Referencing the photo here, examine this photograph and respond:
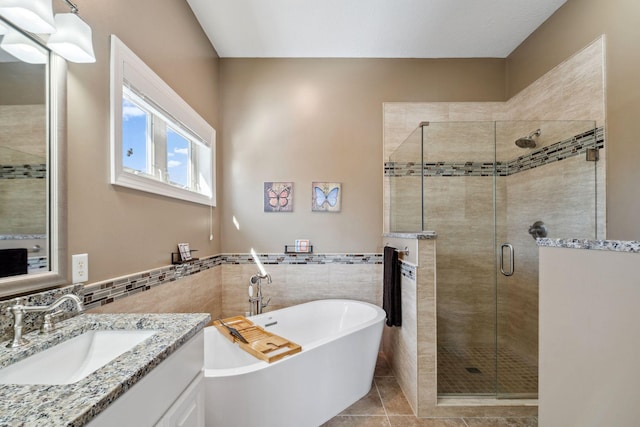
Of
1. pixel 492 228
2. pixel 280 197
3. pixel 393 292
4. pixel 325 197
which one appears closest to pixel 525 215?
pixel 492 228

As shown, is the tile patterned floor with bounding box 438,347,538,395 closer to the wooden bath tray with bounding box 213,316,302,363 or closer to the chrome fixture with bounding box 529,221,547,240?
the chrome fixture with bounding box 529,221,547,240

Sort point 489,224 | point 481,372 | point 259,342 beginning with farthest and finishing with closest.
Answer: point 489,224 < point 481,372 < point 259,342

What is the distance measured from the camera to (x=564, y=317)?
113 cm

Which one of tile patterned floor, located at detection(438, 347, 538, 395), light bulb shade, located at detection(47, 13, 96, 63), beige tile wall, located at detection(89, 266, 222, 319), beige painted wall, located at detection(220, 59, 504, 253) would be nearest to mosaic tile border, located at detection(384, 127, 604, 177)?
beige painted wall, located at detection(220, 59, 504, 253)

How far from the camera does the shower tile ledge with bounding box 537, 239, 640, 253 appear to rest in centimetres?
89

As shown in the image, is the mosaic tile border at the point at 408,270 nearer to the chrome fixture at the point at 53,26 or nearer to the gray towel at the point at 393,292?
the gray towel at the point at 393,292

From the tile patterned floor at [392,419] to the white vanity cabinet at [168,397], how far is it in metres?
1.14

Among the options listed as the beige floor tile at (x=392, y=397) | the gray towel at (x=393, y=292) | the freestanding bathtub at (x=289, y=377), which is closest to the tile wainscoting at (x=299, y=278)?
the freestanding bathtub at (x=289, y=377)

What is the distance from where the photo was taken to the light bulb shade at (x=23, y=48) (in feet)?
2.89

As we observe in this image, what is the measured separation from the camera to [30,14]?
0.87m

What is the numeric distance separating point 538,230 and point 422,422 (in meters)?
1.72

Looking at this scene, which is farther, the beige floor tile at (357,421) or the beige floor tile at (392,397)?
the beige floor tile at (392,397)

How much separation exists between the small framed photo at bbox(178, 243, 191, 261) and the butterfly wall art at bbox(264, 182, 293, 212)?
0.96 metres

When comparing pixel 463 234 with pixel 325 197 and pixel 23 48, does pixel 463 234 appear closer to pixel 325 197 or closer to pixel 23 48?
pixel 325 197
